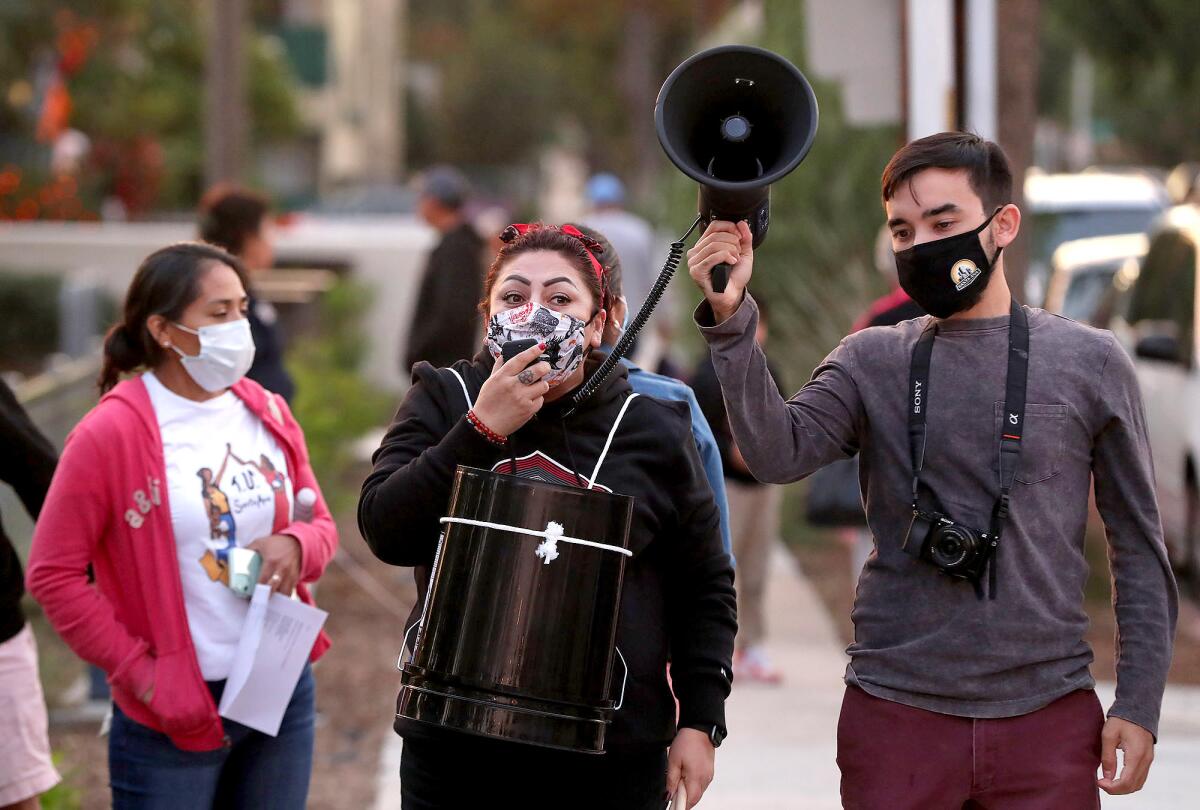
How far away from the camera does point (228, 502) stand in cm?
369

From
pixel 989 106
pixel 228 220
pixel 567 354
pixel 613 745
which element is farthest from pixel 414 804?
pixel 989 106

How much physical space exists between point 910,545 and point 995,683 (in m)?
0.28

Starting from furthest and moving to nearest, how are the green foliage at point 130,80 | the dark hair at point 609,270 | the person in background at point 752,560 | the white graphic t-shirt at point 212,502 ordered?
1. the green foliage at point 130,80
2. the person in background at point 752,560
3. the white graphic t-shirt at point 212,502
4. the dark hair at point 609,270

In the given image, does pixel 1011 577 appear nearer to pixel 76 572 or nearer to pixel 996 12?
pixel 76 572

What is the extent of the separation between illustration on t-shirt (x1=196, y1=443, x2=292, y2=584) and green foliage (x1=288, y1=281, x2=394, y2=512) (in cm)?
525

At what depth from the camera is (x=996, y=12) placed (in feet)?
23.1

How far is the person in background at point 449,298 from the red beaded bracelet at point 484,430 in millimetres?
5865

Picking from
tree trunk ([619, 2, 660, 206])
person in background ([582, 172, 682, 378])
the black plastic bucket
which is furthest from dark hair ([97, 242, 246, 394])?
tree trunk ([619, 2, 660, 206])

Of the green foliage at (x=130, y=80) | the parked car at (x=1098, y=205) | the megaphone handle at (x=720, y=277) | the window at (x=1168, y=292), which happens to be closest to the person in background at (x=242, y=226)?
the megaphone handle at (x=720, y=277)

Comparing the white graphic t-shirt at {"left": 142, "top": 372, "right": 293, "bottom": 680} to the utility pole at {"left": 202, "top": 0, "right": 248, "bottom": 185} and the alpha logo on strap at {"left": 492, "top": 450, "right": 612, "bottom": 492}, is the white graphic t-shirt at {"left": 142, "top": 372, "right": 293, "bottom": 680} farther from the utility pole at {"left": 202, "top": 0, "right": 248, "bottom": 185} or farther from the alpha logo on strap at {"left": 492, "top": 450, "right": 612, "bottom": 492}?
the utility pole at {"left": 202, "top": 0, "right": 248, "bottom": 185}

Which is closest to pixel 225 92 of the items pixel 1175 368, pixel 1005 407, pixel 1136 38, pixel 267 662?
pixel 1175 368

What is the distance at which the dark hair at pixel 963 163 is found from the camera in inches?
122

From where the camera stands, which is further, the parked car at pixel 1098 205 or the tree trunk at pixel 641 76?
the tree trunk at pixel 641 76

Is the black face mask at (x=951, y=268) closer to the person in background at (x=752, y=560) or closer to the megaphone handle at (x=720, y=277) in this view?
the megaphone handle at (x=720, y=277)
